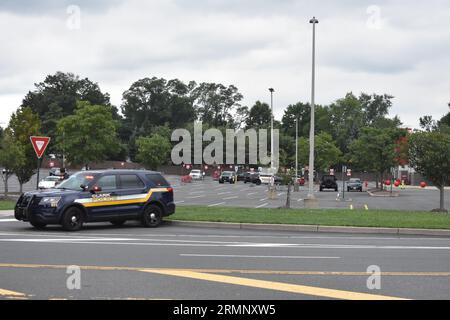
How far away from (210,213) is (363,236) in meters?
6.56

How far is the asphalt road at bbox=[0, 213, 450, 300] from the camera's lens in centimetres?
879

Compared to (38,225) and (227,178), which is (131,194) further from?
(227,178)

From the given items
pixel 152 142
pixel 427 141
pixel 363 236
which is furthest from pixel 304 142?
pixel 363 236

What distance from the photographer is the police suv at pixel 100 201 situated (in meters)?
18.4

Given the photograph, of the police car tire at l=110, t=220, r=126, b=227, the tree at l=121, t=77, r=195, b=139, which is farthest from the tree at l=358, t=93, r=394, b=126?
the police car tire at l=110, t=220, r=126, b=227

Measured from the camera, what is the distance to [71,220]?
1869cm

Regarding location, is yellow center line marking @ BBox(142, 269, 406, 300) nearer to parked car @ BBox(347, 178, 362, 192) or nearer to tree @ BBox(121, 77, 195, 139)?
parked car @ BBox(347, 178, 362, 192)

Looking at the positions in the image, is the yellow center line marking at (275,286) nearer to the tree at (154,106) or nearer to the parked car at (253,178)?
the parked car at (253,178)

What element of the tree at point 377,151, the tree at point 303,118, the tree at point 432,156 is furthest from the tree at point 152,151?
the tree at point 432,156

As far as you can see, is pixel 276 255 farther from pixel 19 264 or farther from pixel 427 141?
pixel 427 141

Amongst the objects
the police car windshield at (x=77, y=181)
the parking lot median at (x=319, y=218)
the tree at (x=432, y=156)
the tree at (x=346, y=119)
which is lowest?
the parking lot median at (x=319, y=218)

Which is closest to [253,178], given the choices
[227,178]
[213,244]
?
[227,178]
